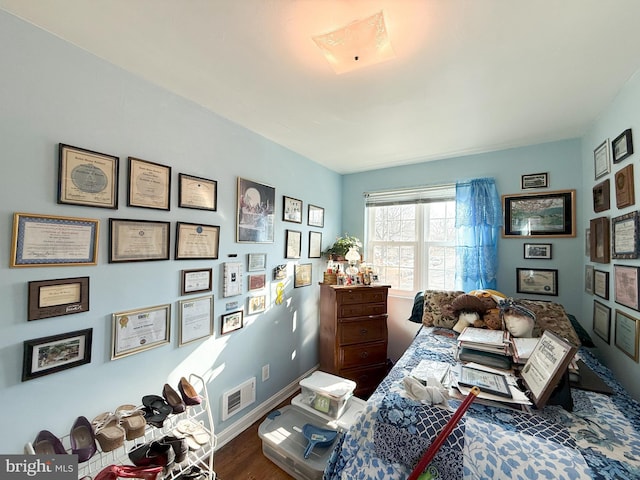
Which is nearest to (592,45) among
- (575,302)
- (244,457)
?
(575,302)

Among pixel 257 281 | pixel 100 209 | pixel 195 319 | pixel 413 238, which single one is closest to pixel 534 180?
pixel 413 238

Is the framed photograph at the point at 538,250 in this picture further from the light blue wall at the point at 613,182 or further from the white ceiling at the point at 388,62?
the white ceiling at the point at 388,62

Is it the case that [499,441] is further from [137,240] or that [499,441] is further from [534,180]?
[534,180]

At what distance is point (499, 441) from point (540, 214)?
2.24 m

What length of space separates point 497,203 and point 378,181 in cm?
130

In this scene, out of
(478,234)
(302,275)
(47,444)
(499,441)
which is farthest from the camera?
(302,275)

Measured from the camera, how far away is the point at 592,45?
123 centimetres

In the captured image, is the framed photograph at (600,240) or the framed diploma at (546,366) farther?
the framed photograph at (600,240)

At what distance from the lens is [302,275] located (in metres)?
2.79

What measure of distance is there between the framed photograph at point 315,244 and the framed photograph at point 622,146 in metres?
2.40

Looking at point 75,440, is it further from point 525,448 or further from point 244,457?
point 525,448

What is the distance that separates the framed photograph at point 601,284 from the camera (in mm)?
1747

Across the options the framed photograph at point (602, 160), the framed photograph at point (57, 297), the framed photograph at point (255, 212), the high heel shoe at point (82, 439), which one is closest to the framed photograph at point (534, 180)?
the framed photograph at point (602, 160)

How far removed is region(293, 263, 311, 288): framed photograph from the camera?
2707 millimetres
